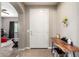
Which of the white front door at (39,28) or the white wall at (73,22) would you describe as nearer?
the white wall at (73,22)

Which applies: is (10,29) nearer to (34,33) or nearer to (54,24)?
(34,33)

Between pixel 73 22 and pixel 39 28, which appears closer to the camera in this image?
pixel 73 22

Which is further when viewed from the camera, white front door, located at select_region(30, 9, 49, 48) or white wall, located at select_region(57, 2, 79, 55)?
white front door, located at select_region(30, 9, 49, 48)

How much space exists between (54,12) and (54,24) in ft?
1.84

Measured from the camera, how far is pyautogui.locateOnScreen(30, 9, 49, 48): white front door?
6.24 meters

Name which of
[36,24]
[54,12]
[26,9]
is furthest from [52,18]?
[26,9]

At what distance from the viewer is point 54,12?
6199mm

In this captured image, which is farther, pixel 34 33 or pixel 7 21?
pixel 7 21

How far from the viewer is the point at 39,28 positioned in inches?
252

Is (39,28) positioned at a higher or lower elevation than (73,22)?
lower

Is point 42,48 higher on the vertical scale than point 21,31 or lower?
lower

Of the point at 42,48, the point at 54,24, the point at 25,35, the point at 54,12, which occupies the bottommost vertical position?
the point at 42,48

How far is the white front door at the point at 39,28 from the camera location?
20.5ft

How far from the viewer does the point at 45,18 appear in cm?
634
